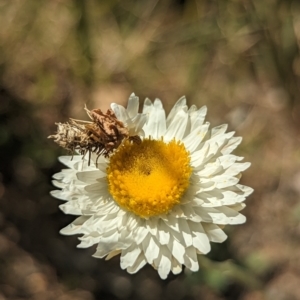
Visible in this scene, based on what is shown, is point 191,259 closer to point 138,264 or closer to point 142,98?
point 138,264

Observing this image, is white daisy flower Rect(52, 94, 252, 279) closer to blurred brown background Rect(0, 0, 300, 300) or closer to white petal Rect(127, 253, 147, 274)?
white petal Rect(127, 253, 147, 274)

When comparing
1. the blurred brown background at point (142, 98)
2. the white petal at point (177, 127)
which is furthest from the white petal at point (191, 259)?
the blurred brown background at point (142, 98)

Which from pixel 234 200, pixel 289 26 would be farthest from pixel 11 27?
pixel 234 200

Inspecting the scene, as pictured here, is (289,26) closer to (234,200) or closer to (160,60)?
(160,60)

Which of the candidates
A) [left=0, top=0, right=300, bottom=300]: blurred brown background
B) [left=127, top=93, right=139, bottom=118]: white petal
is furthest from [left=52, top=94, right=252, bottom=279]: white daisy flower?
[left=0, top=0, right=300, bottom=300]: blurred brown background

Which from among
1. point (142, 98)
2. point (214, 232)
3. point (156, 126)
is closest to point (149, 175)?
point (156, 126)

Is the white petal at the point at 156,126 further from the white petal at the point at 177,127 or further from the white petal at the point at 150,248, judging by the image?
the white petal at the point at 150,248
